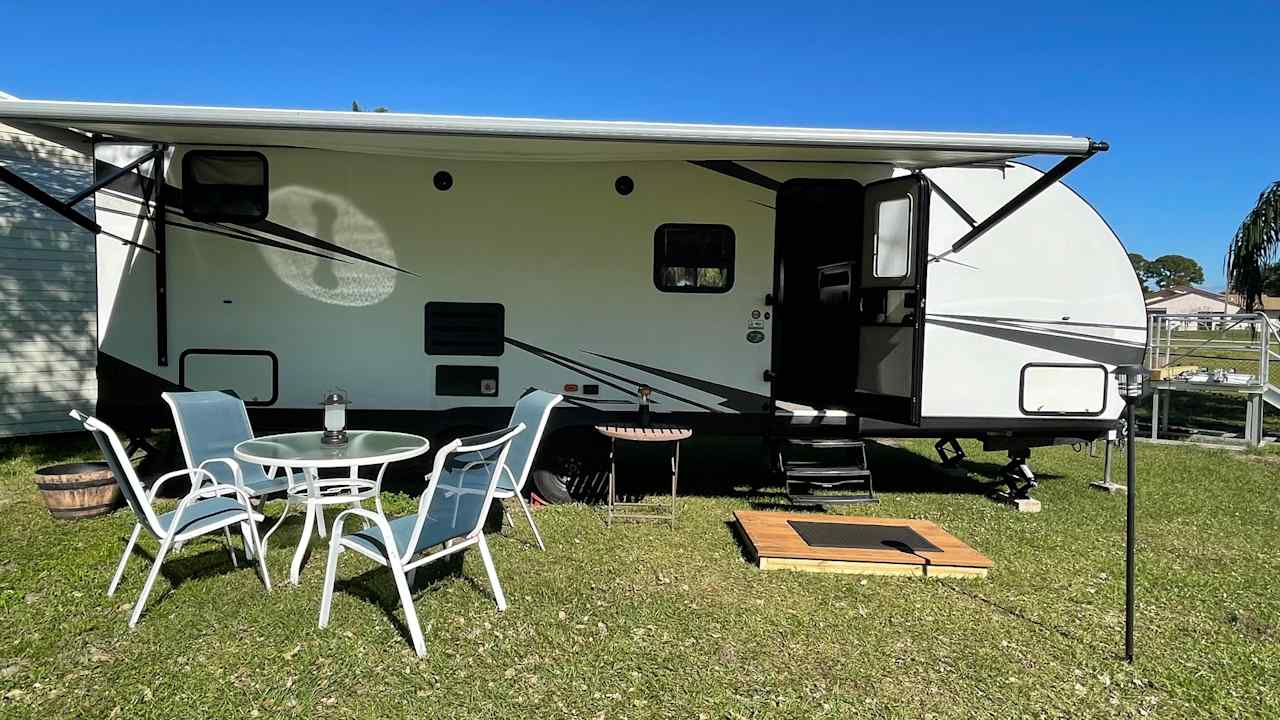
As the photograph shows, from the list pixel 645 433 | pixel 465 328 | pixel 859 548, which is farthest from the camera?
pixel 465 328

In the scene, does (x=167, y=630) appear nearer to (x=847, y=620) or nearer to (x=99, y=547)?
(x=99, y=547)

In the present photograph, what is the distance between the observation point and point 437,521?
9.78 ft

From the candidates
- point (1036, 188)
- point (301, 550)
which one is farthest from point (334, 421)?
point (1036, 188)

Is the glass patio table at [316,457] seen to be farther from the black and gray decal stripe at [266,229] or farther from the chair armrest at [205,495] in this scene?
the black and gray decal stripe at [266,229]

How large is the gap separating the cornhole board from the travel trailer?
0.77 meters

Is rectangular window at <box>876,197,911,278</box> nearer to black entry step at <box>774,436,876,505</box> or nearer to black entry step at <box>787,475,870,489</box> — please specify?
black entry step at <box>774,436,876,505</box>

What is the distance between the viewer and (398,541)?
9.70 ft

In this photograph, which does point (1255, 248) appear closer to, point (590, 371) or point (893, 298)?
point (893, 298)

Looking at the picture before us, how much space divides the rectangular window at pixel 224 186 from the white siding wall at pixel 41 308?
11.2ft

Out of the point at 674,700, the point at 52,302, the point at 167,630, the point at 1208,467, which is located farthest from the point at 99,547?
the point at 1208,467

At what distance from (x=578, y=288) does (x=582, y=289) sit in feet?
0.10

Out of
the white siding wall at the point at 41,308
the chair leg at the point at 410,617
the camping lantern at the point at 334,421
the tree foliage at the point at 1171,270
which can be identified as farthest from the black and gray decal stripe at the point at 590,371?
the tree foliage at the point at 1171,270

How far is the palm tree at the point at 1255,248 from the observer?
10.1 m

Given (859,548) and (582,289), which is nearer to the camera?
(859,548)
